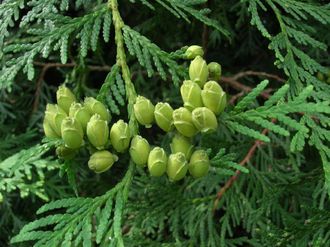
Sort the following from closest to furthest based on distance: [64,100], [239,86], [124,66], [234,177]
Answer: [64,100] → [124,66] → [234,177] → [239,86]

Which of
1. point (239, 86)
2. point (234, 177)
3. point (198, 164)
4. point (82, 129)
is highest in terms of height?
point (82, 129)

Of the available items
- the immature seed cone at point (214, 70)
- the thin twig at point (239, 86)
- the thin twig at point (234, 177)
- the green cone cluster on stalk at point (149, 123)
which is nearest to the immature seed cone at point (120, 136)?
the green cone cluster on stalk at point (149, 123)

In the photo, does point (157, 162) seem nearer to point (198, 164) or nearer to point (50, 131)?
point (198, 164)

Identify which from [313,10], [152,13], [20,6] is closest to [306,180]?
[313,10]

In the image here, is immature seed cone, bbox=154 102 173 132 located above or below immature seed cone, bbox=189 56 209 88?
below

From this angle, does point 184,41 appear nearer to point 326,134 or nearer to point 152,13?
point 152,13

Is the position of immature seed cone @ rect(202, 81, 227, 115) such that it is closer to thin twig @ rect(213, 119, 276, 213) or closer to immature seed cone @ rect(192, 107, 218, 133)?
immature seed cone @ rect(192, 107, 218, 133)

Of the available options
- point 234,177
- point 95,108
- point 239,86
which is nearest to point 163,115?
point 95,108

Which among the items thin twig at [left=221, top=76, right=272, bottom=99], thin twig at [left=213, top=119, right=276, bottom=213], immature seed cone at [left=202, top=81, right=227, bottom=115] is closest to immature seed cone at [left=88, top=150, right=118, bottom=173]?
immature seed cone at [left=202, top=81, right=227, bottom=115]

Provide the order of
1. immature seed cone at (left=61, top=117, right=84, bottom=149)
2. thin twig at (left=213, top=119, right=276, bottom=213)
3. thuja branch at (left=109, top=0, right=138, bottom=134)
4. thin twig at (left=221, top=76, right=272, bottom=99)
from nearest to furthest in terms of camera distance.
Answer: immature seed cone at (left=61, top=117, right=84, bottom=149), thuja branch at (left=109, top=0, right=138, bottom=134), thin twig at (left=213, top=119, right=276, bottom=213), thin twig at (left=221, top=76, right=272, bottom=99)
